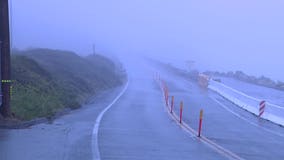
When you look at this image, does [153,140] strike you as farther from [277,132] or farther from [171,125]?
[277,132]

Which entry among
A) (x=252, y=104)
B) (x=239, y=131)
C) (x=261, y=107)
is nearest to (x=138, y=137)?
(x=239, y=131)

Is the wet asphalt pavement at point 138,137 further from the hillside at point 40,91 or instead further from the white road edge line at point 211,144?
the hillside at point 40,91

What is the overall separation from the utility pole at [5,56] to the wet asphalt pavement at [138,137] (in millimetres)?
1249

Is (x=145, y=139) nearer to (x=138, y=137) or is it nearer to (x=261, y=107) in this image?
(x=138, y=137)

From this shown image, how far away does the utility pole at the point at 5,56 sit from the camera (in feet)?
55.7

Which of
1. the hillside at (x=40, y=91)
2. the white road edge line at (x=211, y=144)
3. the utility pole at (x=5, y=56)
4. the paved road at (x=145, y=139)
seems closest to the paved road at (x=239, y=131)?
Answer: the white road edge line at (x=211, y=144)

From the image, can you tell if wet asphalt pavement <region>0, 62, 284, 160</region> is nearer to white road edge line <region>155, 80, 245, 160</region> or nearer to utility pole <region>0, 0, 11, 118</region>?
white road edge line <region>155, 80, 245, 160</region>

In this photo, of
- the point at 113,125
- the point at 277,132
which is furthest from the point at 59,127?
the point at 277,132

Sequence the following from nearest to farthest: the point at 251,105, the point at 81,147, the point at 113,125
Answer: the point at 81,147 < the point at 113,125 < the point at 251,105

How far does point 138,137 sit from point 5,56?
5.15 metres

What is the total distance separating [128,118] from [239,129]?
4.71m

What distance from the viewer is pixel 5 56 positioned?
17328 mm

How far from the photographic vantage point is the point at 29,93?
2323cm

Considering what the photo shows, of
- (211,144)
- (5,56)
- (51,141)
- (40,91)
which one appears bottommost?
(211,144)
